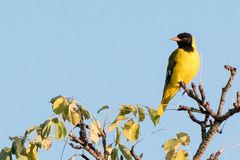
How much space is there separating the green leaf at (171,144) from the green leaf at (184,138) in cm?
7

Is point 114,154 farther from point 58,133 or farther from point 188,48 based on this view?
point 188,48

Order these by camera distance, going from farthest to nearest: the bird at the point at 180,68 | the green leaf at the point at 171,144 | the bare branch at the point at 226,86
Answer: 1. the bird at the point at 180,68
2. the bare branch at the point at 226,86
3. the green leaf at the point at 171,144

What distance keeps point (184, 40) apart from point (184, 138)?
6583 mm

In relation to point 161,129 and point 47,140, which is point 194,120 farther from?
point 47,140

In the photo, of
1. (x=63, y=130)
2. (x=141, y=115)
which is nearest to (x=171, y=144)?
(x=141, y=115)

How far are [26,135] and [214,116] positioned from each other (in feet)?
A: 4.81

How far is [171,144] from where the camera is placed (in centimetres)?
415

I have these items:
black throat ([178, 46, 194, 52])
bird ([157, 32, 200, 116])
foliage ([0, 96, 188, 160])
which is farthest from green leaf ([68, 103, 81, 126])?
black throat ([178, 46, 194, 52])

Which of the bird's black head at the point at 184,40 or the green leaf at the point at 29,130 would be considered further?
the bird's black head at the point at 184,40

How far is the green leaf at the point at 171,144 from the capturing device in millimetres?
4103

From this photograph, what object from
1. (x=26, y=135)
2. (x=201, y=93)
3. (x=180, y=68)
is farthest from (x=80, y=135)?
(x=180, y=68)

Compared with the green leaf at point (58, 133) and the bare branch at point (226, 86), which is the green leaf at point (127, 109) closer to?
the green leaf at point (58, 133)

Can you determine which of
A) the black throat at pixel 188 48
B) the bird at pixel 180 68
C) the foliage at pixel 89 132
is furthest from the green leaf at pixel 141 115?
the black throat at pixel 188 48

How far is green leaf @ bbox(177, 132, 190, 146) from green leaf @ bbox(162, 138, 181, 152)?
7 centimetres
